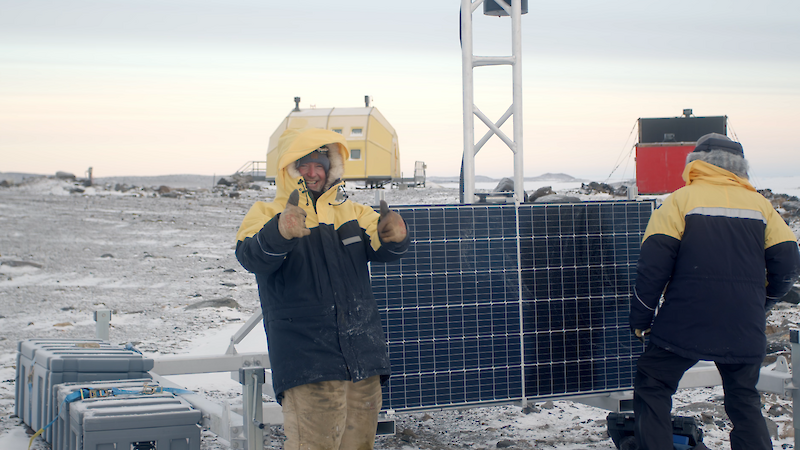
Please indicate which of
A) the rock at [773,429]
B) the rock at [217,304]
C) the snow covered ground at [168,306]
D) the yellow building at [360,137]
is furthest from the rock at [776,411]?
the yellow building at [360,137]

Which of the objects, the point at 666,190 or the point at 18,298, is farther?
the point at 666,190

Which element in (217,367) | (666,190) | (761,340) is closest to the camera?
(761,340)

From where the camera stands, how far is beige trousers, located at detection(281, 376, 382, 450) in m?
3.22

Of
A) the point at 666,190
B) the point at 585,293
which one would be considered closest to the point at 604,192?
the point at 666,190

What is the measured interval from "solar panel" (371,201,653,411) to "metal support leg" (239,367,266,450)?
1.24m

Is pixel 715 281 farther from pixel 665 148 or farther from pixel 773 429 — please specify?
pixel 665 148

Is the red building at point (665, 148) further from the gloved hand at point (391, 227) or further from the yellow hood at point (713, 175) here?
the gloved hand at point (391, 227)

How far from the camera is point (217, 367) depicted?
17.1ft

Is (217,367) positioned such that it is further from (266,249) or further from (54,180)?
(54,180)

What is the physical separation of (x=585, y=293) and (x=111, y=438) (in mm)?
3362

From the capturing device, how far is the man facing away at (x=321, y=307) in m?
3.19

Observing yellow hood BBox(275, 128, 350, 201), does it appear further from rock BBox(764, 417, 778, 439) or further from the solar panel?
rock BBox(764, 417, 778, 439)

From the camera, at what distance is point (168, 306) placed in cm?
1023

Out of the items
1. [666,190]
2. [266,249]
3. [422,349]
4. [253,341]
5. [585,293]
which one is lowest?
[253,341]
